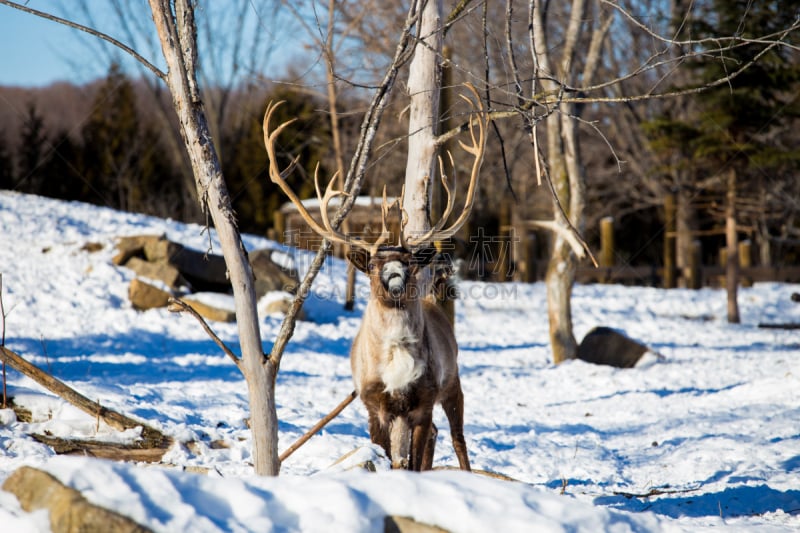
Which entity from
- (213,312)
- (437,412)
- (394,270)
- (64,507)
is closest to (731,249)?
(437,412)

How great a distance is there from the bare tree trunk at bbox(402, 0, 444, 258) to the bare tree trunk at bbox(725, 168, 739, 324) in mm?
9581

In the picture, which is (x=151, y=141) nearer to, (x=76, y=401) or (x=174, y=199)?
(x=174, y=199)

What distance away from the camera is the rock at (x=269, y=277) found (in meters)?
13.6

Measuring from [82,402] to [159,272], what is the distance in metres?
7.45

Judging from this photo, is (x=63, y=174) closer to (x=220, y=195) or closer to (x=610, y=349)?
(x=610, y=349)

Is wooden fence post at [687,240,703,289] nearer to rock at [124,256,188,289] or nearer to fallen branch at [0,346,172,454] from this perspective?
rock at [124,256,188,289]

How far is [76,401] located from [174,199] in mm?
21470

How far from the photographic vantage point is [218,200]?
4105 mm

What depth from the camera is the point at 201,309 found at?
1212cm

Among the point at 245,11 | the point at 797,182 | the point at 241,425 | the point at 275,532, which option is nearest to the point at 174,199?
the point at 245,11

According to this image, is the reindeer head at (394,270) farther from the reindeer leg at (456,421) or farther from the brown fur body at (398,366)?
→ the reindeer leg at (456,421)

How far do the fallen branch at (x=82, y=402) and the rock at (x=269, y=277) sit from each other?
773 centimetres

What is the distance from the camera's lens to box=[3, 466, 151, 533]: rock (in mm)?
2432

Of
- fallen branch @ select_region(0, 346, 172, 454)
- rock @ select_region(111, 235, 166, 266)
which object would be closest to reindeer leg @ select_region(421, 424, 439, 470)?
fallen branch @ select_region(0, 346, 172, 454)
